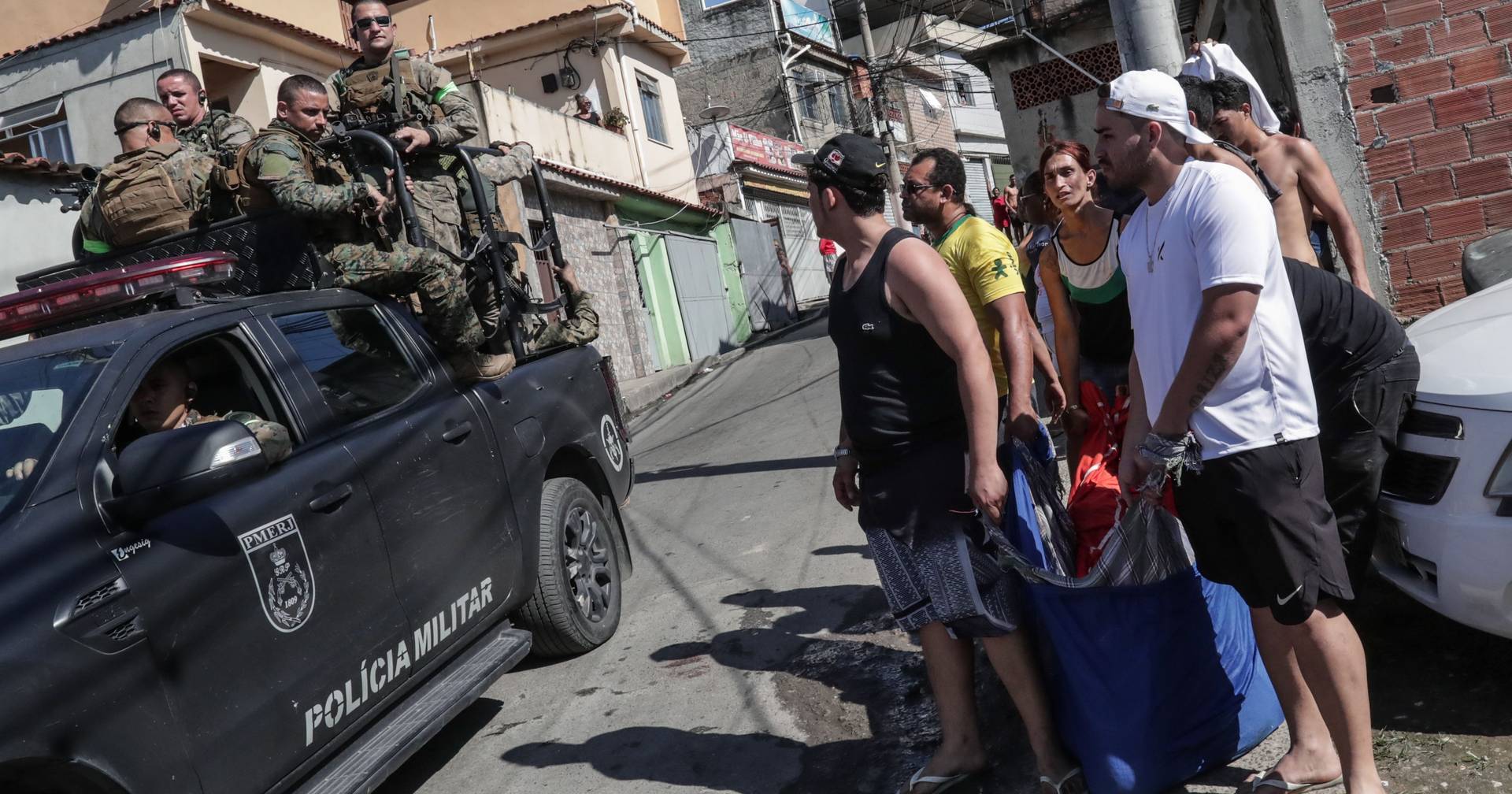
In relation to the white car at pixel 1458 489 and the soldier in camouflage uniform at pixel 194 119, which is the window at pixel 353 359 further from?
the white car at pixel 1458 489

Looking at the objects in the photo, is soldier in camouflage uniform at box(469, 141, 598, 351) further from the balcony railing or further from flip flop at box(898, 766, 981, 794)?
the balcony railing

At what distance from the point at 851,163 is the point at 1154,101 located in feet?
2.60

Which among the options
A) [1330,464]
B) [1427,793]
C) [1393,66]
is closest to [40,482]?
[1330,464]

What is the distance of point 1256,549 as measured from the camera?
2600 millimetres

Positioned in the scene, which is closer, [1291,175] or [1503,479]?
[1503,479]

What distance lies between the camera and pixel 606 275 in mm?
19859

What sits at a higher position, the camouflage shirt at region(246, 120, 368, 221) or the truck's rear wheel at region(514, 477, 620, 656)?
the camouflage shirt at region(246, 120, 368, 221)

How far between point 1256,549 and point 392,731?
2.41 m

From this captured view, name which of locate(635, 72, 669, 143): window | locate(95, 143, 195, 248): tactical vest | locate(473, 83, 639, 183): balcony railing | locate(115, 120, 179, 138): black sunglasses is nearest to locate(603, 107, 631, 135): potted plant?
locate(473, 83, 639, 183): balcony railing

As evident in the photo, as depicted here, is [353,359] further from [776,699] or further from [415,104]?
[415,104]

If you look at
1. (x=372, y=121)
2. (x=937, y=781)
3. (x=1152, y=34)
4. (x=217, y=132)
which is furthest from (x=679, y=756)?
(x=217, y=132)

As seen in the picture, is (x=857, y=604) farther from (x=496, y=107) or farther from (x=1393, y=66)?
(x=496, y=107)

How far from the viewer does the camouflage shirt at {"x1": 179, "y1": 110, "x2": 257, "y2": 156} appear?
573 centimetres

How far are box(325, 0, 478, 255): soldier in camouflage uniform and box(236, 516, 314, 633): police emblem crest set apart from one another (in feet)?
9.35
